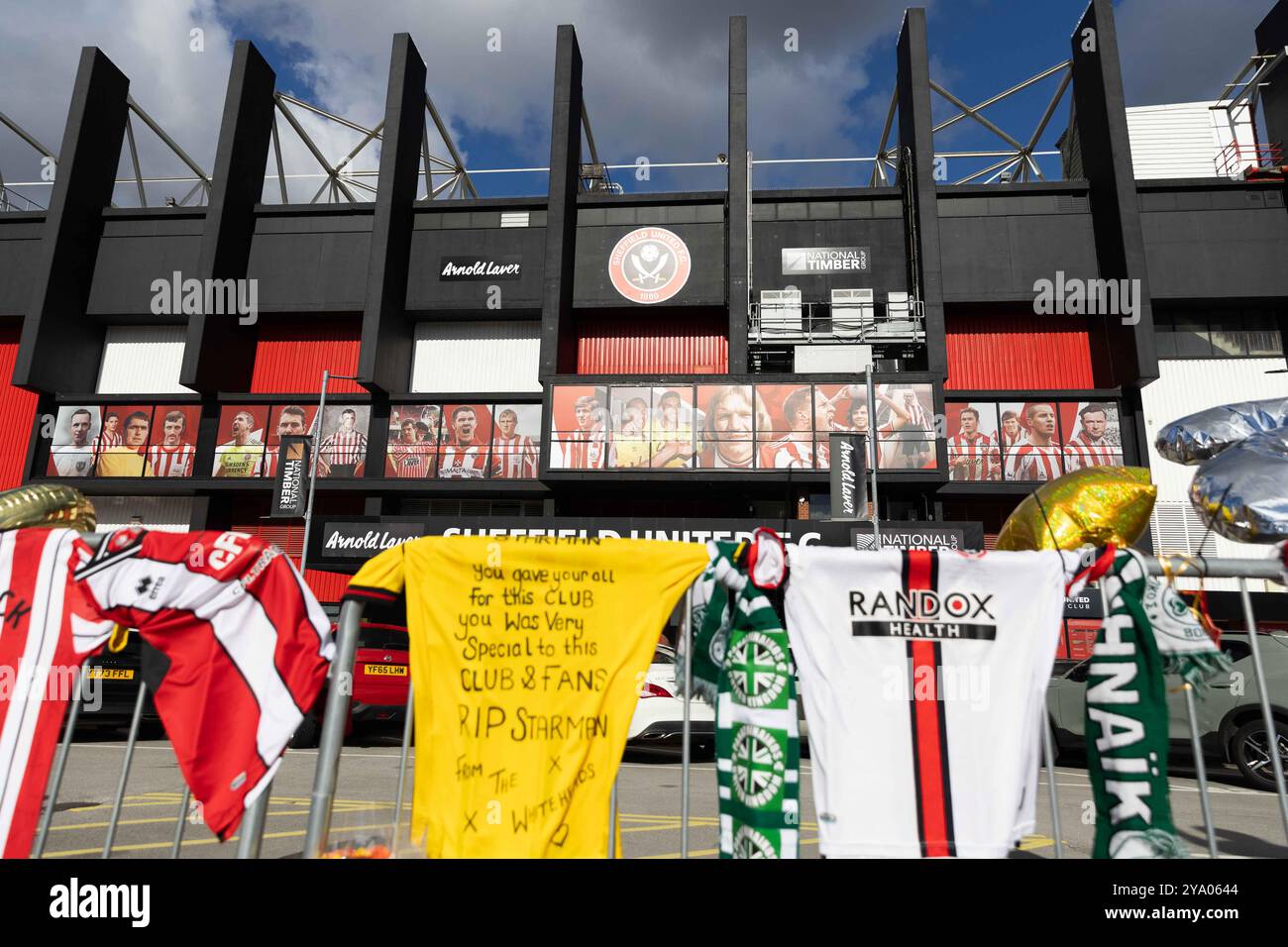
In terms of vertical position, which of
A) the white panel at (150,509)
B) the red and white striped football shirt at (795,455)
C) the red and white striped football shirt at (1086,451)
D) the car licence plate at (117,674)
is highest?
the red and white striped football shirt at (1086,451)

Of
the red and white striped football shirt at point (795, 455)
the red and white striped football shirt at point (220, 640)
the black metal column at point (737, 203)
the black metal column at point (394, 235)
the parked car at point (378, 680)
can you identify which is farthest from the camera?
the black metal column at point (394, 235)

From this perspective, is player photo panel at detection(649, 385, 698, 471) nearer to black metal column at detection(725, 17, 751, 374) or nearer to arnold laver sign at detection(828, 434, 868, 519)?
black metal column at detection(725, 17, 751, 374)

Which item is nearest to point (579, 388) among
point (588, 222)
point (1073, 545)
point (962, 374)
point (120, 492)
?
point (588, 222)

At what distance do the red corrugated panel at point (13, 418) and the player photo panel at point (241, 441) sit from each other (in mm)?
6888

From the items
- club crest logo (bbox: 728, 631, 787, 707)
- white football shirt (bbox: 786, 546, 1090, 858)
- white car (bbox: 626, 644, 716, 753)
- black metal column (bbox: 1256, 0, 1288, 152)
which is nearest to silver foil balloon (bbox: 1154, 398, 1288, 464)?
white football shirt (bbox: 786, 546, 1090, 858)

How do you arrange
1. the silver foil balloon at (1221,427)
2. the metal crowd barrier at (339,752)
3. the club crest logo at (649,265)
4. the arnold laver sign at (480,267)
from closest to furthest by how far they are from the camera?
the metal crowd barrier at (339,752) → the silver foil balloon at (1221,427) → the club crest logo at (649,265) → the arnold laver sign at (480,267)

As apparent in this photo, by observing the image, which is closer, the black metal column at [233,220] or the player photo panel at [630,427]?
the player photo panel at [630,427]

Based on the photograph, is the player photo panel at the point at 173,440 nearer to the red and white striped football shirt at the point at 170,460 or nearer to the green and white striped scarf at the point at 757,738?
the red and white striped football shirt at the point at 170,460

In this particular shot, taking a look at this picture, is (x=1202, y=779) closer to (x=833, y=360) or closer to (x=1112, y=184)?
(x=833, y=360)

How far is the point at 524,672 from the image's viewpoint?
336cm

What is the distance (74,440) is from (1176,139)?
37966mm

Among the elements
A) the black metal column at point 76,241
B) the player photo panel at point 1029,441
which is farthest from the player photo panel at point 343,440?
the player photo panel at point 1029,441

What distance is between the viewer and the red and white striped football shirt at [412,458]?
23891mm

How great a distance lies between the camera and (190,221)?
86.5ft
